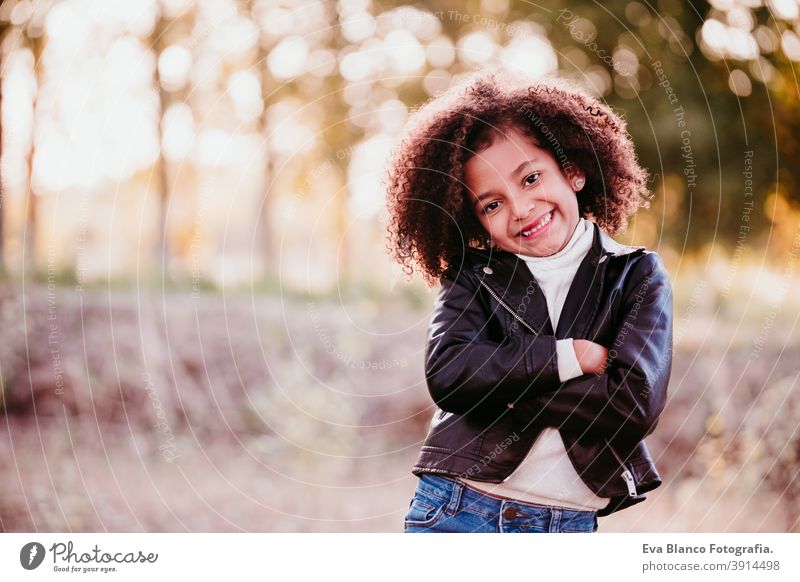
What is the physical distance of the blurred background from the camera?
3.32 meters

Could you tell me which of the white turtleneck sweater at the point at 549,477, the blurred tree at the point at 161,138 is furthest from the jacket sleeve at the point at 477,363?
the blurred tree at the point at 161,138

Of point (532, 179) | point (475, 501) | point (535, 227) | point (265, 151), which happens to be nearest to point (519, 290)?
point (535, 227)

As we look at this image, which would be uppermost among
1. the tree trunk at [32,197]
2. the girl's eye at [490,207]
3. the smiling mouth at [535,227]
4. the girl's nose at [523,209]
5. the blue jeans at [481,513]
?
the tree trunk at [32,197]

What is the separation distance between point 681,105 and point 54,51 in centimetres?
292

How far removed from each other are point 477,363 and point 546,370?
0.45 ft

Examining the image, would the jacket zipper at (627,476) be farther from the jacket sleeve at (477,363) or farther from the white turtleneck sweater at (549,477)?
the jacket sleeve at (477,363)

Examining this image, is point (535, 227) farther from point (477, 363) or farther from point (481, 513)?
point (481, 513)

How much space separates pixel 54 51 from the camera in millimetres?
3752

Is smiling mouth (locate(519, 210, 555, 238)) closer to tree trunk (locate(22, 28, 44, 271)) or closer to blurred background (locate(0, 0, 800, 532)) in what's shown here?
blurred background (locate(0, 0, 800, 532))

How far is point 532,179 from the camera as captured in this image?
1751mm

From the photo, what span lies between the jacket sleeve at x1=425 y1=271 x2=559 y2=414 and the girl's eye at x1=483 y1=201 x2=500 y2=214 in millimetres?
226

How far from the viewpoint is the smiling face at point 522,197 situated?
68.3 inches

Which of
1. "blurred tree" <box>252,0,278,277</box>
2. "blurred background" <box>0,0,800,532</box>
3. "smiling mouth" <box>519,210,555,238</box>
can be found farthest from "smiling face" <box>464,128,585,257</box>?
"blurred tree" <box>252,0,278,277</box>
